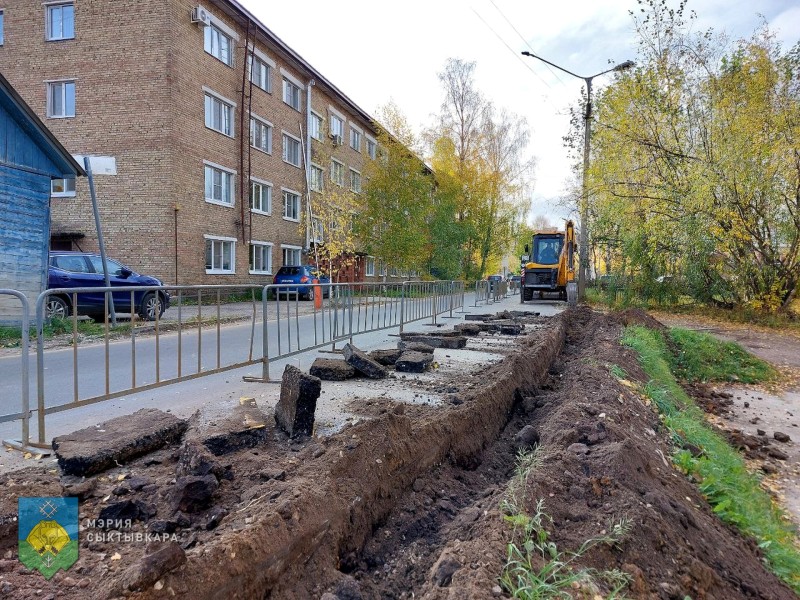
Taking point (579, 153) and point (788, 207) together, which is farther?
point (579, 153)

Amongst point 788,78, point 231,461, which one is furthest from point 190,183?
point 788,78

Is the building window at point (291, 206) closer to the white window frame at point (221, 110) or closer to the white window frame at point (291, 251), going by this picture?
the white window frame at point (291, 251)

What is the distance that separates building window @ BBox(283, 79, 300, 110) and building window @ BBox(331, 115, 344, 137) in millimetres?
3837

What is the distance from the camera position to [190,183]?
1994 centimetres

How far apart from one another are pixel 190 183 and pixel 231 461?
18791 millimetres

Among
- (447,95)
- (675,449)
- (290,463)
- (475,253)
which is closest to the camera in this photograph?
(290,463)

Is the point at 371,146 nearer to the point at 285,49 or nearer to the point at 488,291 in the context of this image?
the point at 285,49

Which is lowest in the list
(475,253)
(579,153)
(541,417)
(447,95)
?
(541,417)

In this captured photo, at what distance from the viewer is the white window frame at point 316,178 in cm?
2858

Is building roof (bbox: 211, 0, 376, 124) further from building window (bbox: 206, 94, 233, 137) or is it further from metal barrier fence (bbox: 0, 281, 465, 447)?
metal barrier fence (bbox: 0, 281, 465, 447)

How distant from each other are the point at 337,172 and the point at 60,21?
1586cm

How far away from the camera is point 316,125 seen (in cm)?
2962

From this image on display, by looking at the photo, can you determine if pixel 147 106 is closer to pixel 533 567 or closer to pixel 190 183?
pixel 190 183

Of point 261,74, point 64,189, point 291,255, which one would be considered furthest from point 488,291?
point 64,189
